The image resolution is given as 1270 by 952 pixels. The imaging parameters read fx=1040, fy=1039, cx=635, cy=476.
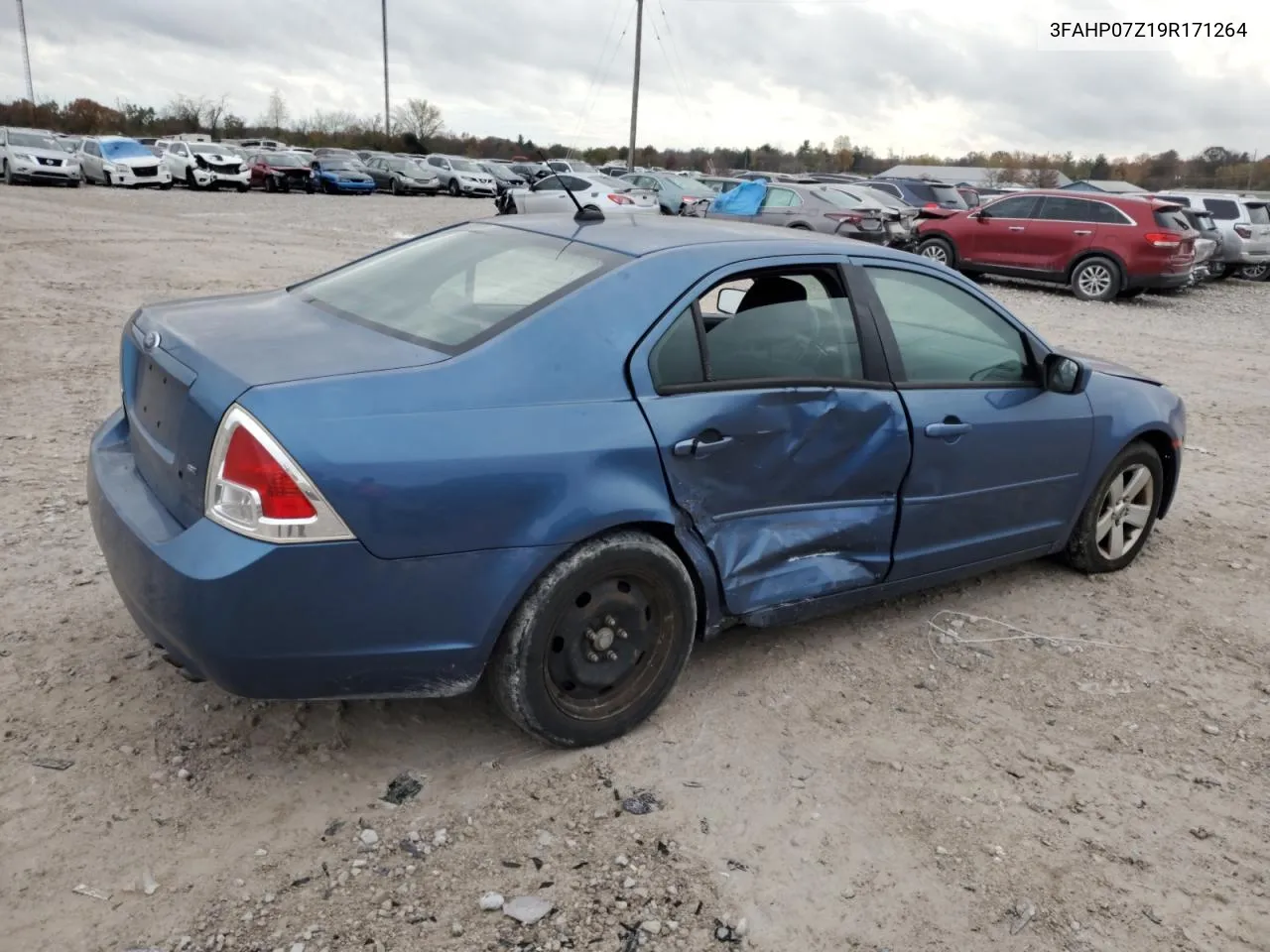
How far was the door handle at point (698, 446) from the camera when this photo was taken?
122 inches

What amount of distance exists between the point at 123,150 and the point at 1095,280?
88.7ft

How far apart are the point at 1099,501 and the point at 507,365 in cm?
305

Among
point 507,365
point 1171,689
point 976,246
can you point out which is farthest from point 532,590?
point 976,246

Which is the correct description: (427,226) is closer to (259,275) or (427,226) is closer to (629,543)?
(259,275)

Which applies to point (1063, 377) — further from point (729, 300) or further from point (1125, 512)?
point (729, 300)

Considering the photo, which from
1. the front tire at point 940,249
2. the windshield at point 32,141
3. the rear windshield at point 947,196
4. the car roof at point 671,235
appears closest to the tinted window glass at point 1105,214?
the front tire at point 940,249

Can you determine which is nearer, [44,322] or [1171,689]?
[1171,689]

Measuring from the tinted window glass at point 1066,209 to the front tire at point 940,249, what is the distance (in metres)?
1.49

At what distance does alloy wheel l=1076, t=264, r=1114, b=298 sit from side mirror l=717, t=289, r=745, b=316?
46.1 feet

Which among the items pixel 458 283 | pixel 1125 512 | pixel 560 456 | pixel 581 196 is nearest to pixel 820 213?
pixel 581 196

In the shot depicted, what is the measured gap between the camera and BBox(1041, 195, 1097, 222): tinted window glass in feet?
52.2

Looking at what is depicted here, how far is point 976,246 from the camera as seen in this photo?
667 inches

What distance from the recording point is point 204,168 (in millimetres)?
31328

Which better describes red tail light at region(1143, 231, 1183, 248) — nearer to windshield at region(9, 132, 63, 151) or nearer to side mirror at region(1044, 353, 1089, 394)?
side mirror at region(1044, 353, 1089, 394)
